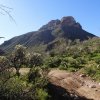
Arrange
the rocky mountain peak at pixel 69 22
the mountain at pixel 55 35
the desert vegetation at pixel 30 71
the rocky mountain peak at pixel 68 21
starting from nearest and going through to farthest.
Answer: the desert vegetation at pixel 30 71 < the mountain at pixel 55 35 < the rocky mountain peak at pixel 69 22 < the rocky mountain peak at pixel 68 21

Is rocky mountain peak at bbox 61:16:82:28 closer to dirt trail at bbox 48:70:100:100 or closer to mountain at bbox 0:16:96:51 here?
mountain at bbox 0:16:96:51

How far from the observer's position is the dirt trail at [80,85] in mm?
19809

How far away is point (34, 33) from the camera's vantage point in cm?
10725

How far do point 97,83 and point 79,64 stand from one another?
10871 mm

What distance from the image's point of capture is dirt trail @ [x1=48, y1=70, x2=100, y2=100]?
1981 centimetres

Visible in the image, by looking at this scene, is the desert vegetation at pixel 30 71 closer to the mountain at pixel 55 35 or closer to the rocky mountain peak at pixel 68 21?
the mountain at pixel 55 35

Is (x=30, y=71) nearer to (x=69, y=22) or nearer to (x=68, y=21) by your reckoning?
(x=69, y=22)

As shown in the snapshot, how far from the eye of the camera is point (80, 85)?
23.6 m

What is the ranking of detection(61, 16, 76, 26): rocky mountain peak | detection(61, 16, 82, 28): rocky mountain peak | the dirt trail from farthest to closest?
detection(61, 16, 76, 26): rocky mountain peak
detection(61, 16, 82, 28): rocky mountain peak
the dirt trail

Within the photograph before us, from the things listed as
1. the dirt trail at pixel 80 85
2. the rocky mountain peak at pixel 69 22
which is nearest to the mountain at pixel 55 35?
the rocky mountain peak at pixel 69 22

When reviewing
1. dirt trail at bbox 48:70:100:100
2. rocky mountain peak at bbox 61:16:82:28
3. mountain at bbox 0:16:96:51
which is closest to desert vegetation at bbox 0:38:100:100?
dirt trail at bbox 48:70:100:100

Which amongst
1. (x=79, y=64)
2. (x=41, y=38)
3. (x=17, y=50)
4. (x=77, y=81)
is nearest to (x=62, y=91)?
(x=77, y=81)

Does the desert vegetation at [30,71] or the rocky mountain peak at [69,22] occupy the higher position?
the rocky mountain peak at [69,22]

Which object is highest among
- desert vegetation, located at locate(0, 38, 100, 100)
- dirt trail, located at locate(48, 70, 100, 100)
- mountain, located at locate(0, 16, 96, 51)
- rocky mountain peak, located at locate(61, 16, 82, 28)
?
rocky mountain peak, located at locate(61, 16, 82, 28)
